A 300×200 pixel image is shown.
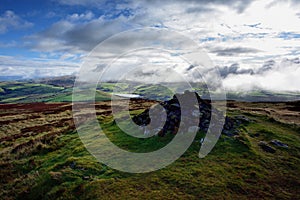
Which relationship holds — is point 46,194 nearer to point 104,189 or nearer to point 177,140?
point 104,189

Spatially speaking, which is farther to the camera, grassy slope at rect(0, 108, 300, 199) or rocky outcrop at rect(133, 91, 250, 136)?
rocky outcrop at rect(133, 91, 250, 136)

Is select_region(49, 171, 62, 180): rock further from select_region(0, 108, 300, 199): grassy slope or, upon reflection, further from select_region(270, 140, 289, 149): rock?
select_region(270, 140, 289, 149): rock

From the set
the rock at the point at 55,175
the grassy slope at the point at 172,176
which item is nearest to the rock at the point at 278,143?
the grassy slope at the point at 172,176

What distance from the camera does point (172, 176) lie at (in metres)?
17.1

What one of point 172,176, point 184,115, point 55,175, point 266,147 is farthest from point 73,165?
point 266,147

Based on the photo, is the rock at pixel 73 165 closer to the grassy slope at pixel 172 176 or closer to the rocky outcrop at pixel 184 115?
the grassy slope at pixel 172 176

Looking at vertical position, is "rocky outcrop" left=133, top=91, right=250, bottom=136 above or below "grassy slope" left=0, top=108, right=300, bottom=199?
above

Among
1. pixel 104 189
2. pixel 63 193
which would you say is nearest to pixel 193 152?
pixel 104 189

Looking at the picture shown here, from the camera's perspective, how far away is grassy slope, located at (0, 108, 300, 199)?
15.3 m

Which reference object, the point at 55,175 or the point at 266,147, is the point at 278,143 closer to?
the point at 266,147

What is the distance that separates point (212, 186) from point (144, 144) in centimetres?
908

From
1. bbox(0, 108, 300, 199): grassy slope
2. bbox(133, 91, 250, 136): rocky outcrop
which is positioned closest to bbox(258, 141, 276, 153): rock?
bbox(0, 108, 300, 199): grassy slope

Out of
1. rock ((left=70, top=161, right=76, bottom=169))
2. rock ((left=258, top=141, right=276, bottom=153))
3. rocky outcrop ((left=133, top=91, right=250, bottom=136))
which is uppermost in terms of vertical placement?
rocky outcrop ((left=133, top=91, right=250, bottom=136))

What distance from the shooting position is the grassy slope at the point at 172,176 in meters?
15.3
